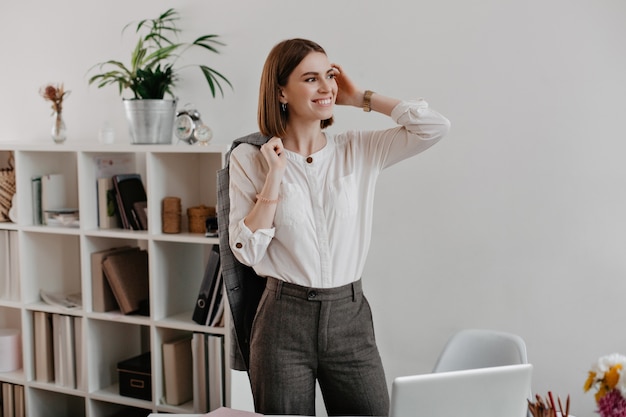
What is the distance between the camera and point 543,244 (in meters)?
3.09

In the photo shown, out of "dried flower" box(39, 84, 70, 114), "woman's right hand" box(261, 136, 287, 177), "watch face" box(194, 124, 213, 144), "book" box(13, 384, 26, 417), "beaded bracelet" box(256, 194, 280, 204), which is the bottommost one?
"book" box(13, 384, 26, 417)

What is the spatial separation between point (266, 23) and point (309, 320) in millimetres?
1653

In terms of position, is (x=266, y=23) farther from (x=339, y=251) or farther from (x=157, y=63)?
(x=339, y=251)

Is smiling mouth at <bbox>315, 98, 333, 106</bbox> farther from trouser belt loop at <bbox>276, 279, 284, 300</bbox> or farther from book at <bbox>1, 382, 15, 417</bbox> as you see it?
book at <bbox>1, 382, 15, 417</bbox>

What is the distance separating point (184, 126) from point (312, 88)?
123 cm

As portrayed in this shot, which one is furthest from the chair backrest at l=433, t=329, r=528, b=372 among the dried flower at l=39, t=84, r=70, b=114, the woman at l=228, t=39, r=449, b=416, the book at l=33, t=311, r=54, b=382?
the dried flower at l=39, t=84, r=70, b=114

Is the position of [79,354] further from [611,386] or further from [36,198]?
[611,386]

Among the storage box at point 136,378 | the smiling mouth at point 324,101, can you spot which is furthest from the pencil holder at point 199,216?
the smiling mouth at point 324,101

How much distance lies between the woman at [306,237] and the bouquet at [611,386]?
1.05 meters

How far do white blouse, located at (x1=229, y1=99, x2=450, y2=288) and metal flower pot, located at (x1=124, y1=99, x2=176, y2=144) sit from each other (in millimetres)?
1086

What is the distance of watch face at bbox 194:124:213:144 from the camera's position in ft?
11.4

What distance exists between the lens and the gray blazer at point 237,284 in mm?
2625

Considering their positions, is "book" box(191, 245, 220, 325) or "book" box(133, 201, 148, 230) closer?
"book" box(191, 245, 220, 325)

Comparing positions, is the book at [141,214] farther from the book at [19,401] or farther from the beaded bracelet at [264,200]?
the beaded bracelet at [264,200]
